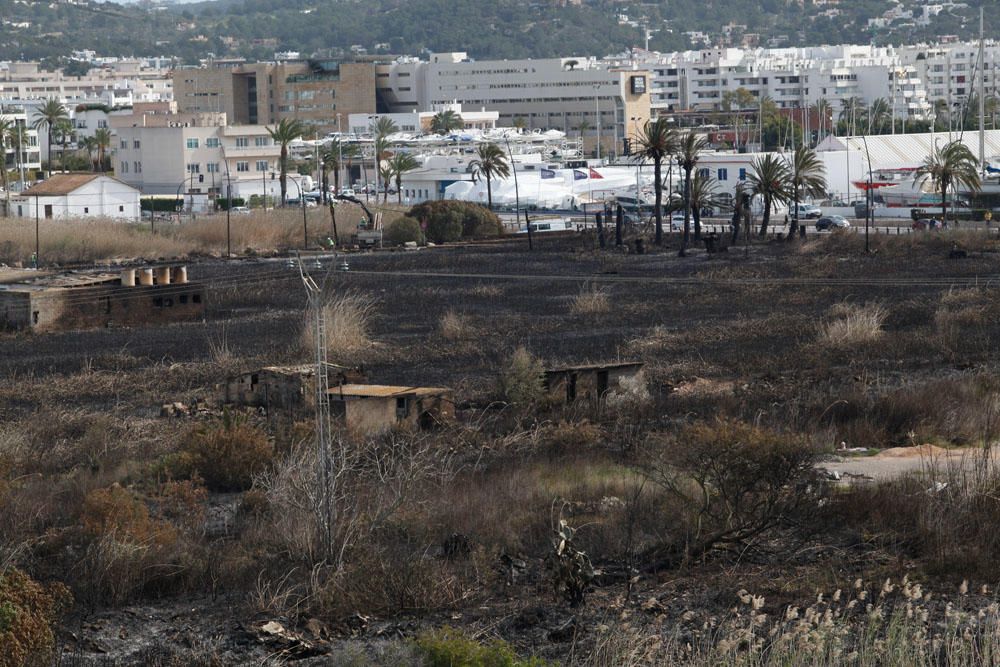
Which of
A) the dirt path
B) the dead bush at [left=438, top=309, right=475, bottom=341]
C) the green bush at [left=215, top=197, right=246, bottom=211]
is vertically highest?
the green bush at [left=215, top=197, right=246, bottom=211]

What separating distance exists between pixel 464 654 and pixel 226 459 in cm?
737

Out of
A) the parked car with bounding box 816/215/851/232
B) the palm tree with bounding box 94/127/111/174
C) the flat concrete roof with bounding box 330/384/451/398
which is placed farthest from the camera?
the palm tree with bounding box 94/127/111/174

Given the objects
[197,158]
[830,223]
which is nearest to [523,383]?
[830,223]

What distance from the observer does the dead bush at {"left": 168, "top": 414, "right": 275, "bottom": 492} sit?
1867cm

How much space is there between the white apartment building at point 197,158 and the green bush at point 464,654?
76795 mm

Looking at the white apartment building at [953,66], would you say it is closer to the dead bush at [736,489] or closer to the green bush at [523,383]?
the green bush at [523,383]

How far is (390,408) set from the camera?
2178 centimetres

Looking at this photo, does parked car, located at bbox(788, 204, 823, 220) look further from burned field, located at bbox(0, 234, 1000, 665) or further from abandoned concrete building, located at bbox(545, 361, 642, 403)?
abandoned concrete building, located at bbox(545, 361, 642, 403)

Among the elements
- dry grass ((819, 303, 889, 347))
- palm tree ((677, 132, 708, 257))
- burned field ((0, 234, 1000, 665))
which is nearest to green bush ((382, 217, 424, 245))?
palm tree ((677, 132, 708, 257))

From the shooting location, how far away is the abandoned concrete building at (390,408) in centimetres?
2155

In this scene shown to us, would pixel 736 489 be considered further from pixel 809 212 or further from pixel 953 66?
pixel 953 66

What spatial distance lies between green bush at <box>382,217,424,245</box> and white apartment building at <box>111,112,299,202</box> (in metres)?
29.8

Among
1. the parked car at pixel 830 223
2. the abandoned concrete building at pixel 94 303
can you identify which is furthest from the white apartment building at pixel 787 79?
the abandoned concrete building at pixel 94 303

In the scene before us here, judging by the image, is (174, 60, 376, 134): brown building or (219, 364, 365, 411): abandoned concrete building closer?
(219, 364, 365, 411): abandoned concrete building
